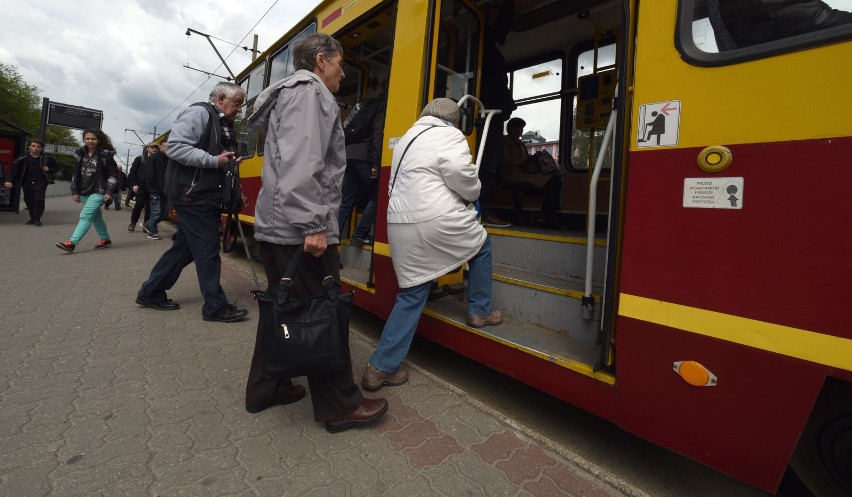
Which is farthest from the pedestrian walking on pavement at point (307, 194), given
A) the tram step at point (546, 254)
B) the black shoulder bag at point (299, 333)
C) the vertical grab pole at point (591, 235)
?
the tram step at point (546, 254)

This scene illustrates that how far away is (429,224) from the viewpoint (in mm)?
2404

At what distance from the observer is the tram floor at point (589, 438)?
1.98 metres

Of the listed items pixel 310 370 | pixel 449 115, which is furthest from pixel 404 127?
pixel 310 370

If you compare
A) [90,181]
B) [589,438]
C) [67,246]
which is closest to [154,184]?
[90,181]

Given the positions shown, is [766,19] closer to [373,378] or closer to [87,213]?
[373,378]

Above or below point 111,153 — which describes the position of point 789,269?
below

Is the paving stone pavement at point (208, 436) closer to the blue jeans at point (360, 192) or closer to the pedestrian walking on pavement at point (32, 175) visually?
the blue jeans at point (360, 192)

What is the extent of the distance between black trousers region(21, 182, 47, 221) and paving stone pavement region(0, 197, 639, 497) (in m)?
7.89

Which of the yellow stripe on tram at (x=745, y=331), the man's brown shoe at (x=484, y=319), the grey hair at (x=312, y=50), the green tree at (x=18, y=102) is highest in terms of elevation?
the green tree at (x=18, y=102)

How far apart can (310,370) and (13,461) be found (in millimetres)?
1276

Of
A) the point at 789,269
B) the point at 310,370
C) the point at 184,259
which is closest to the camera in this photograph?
the point at 789,269

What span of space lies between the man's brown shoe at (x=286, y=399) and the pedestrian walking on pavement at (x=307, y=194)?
0.02 metres

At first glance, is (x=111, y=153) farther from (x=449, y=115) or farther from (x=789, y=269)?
(x=789, y=269)

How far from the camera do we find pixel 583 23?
4785 mm
